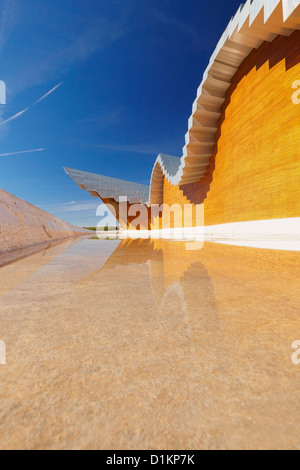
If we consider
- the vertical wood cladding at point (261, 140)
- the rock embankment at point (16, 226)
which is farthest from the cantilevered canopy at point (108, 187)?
the rock embankment at point (16, 226)

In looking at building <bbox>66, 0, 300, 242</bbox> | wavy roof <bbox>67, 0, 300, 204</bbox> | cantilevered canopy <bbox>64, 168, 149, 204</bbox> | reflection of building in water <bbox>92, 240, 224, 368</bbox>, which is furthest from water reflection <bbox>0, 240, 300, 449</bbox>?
cantilevered canopy <bbox>64, 168, 149, 204</bbox>

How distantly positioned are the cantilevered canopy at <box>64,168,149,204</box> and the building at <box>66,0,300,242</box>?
12.0 metres

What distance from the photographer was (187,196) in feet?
34.7

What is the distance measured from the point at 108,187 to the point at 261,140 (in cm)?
1721

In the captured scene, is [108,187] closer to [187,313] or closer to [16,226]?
[16,226]

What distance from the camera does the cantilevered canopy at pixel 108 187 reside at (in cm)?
1995

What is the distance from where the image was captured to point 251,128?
18.0ft

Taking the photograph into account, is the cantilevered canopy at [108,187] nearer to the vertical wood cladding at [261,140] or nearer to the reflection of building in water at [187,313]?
the vertical wood cladding at [261,140]

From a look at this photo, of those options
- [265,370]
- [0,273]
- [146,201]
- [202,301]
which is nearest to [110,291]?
[202,301]

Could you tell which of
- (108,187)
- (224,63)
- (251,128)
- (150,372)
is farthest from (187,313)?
(108,187)

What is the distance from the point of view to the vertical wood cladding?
425 centimetres

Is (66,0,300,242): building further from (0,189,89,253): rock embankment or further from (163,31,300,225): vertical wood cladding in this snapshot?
(0,189,89,253): rock embankment

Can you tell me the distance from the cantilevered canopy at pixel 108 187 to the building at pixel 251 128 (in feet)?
39.2

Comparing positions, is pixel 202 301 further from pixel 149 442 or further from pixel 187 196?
pixel 187 196
